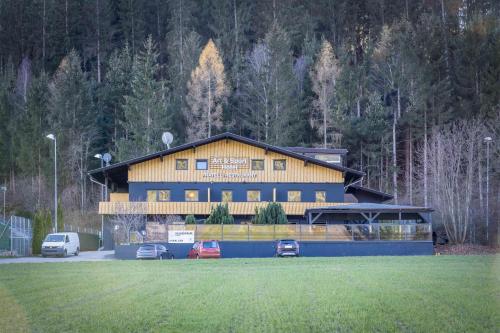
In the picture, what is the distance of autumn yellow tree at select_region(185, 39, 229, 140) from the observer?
259 feet

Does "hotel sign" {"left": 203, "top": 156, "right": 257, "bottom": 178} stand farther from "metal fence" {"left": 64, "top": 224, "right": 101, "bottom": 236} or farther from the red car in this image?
the red car

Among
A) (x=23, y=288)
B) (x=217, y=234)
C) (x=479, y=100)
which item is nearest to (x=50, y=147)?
(x=217, y=234)

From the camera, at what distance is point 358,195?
237ft

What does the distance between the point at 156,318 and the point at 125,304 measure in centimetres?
251

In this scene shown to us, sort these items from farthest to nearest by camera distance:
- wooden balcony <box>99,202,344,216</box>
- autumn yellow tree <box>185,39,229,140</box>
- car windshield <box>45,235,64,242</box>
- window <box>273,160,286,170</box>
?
autumn yellow tree <box>185,39,229,140</box>, window <box>273,160,286,170</box>, wooden balcony <box>99,202,344,216</box>, car windshield <box>45,235,64,242</box>

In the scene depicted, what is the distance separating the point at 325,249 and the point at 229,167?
53.9ft

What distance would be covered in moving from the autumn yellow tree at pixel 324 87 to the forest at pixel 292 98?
17cm

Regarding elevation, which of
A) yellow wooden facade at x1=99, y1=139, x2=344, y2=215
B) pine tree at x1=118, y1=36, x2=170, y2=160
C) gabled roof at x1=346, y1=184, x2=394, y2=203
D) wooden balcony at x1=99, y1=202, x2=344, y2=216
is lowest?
wooden balcony at x1=99, y1=202, x2=344, y2=216

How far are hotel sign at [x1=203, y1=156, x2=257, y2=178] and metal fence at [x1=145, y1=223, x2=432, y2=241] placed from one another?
44.2 feet

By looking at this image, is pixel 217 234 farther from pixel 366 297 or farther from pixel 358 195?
pixel 366 297

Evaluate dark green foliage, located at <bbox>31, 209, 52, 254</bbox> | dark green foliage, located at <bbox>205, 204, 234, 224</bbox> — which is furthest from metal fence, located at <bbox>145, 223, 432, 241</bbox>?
dark green foliage, located at <bbox>31, 209, 52, 254</bbox>

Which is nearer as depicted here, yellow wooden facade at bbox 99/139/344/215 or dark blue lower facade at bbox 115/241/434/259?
dark blue lower facade at bbox 115/241/434/259

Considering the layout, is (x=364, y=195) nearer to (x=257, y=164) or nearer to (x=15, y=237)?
(x=257, y=164)

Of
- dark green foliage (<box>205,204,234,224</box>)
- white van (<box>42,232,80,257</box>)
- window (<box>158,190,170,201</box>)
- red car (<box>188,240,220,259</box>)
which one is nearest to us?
red car (<box>188,240,220,259</box>)
